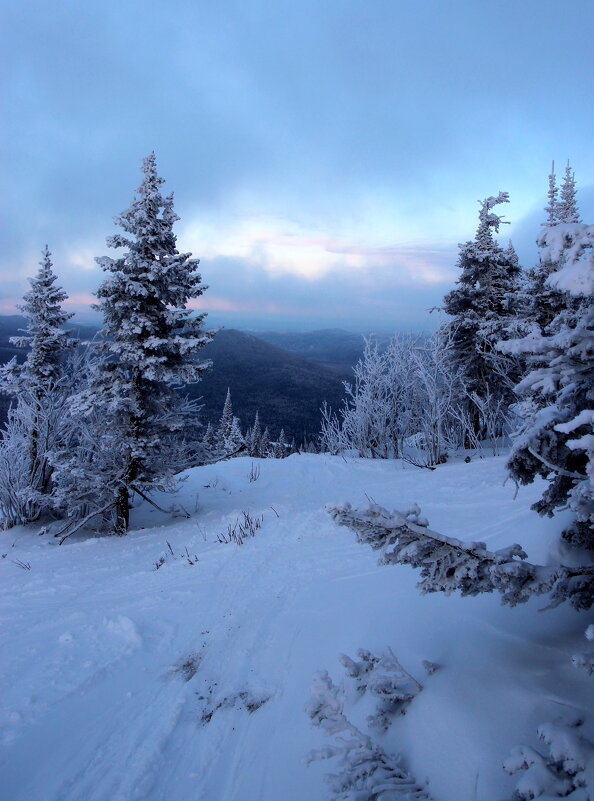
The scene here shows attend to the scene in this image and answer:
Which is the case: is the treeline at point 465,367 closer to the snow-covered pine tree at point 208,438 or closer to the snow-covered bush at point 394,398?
the snow-covered bush at point 394,398

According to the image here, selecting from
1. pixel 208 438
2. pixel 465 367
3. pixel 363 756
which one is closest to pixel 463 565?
pixel 363 756

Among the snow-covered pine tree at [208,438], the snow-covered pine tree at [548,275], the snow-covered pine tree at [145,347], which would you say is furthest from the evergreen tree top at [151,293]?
the snow-covered pine tree at [548,275]

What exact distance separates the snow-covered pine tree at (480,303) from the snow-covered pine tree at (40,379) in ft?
46.8

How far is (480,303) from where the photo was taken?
1661cm

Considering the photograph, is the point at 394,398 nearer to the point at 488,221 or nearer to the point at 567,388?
the point at 488,221

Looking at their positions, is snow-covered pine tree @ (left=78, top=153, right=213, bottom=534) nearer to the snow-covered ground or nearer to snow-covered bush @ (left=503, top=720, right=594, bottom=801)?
the snow-covered ground

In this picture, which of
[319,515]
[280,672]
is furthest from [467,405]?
[280,672]

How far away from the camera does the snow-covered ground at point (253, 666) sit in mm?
2320

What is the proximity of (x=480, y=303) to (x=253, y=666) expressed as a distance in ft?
53.0

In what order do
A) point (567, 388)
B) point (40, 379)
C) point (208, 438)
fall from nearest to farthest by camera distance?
point (567, 388)
point (40, 379)
point (208, 438)

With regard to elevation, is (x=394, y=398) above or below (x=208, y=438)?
above

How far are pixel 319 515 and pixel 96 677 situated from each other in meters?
5.04

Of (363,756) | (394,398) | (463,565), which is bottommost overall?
(363,756)

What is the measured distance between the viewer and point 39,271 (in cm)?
1440
